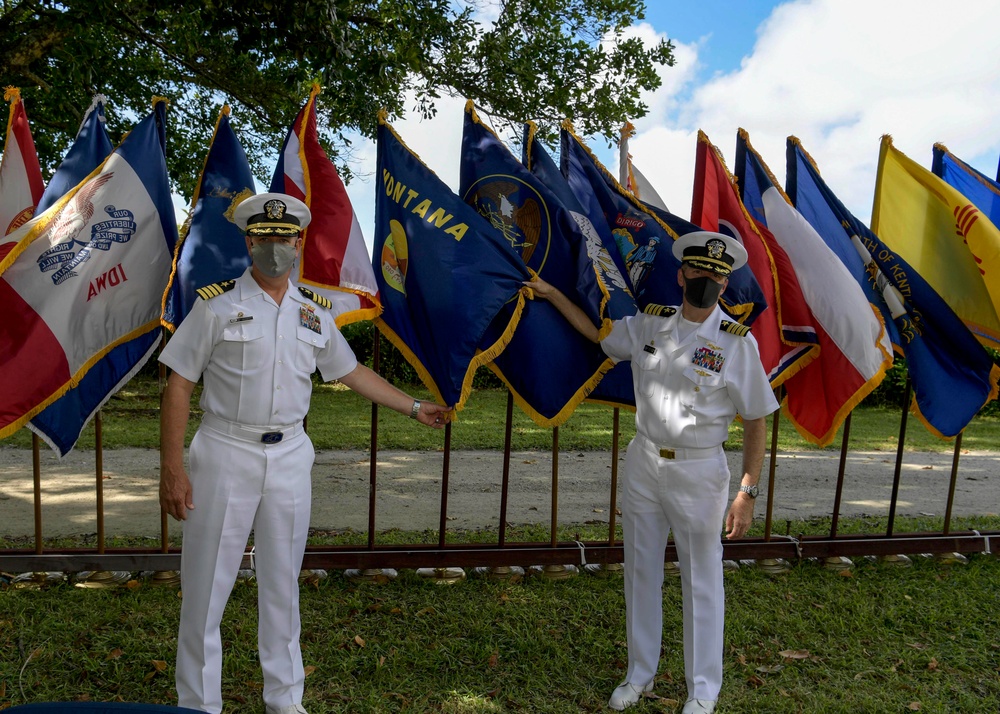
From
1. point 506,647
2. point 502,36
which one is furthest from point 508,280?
point 502,36

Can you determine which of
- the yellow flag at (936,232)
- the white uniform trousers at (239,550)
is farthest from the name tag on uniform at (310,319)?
the yellow flag at (936,232)

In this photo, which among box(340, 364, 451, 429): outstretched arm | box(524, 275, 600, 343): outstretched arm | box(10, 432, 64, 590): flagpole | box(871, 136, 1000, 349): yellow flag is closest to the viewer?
box(340, 364, 451, 429): outstretched arm

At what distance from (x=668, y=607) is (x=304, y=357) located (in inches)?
111

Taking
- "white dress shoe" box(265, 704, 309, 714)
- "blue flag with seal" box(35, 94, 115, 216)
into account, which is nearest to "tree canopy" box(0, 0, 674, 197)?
"blue flag with seal" box(35, 94, 115, 216)

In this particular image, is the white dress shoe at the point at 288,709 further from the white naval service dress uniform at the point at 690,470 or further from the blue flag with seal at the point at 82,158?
the blue flag with seal at the point at 82,158

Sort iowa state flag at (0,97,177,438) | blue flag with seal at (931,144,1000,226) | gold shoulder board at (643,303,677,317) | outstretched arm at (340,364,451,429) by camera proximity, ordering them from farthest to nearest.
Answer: blue flag with seal at (931,144,1000,226) → iowa state flag at (0,97,177,438) → gold shoulder board at (643,303,677,317) → outstretched arm at (340,364,451,429)

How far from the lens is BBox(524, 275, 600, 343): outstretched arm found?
420 cm

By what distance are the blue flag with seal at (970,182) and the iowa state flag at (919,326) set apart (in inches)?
54.3

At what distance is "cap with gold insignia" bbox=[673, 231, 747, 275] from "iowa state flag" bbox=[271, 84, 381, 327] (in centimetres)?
166

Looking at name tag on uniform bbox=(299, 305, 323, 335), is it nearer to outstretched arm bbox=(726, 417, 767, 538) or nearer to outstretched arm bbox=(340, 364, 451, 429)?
outstretched arm bbox=(340, 364, 451, 429)

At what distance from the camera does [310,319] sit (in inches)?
136

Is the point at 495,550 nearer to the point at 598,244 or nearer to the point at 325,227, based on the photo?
the point at 598,244

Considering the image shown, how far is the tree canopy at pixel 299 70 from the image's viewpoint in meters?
7.69

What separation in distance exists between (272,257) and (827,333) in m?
3.22
